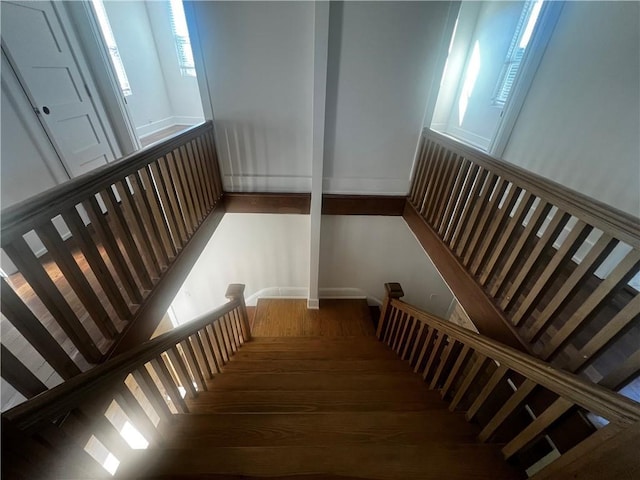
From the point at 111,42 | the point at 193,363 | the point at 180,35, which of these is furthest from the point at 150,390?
the point at 180,35

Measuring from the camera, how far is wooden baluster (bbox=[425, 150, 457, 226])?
2.05 meters

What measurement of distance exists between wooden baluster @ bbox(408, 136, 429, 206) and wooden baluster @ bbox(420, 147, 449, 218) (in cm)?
28

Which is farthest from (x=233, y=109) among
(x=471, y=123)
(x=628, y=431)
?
(x=471, y=123)

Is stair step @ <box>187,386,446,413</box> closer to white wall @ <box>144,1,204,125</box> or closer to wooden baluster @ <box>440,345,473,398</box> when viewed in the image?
wooden baluster @ <box>440,345,473,398</box>

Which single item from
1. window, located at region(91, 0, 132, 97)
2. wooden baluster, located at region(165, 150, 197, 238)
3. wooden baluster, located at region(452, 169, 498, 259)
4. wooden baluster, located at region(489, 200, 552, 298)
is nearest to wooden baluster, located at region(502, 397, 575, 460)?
wooden baluster, located at region(489, 200, 552, 298)

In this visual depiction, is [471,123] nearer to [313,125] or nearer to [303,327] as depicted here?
[313,125]

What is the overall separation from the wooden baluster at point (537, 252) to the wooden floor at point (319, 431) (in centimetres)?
70

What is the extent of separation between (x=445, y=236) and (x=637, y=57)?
148cm

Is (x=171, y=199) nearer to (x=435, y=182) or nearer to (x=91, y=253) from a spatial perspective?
Answer: (x=91, y=253)

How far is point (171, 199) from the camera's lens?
173 cm

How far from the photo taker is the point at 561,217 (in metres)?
1.13

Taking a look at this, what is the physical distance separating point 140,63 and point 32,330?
4701 mm

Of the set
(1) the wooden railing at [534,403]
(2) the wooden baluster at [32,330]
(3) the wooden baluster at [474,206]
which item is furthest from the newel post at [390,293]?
(2) the wooden baluster at [32,330]

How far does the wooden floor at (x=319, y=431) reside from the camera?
42.2 inches
